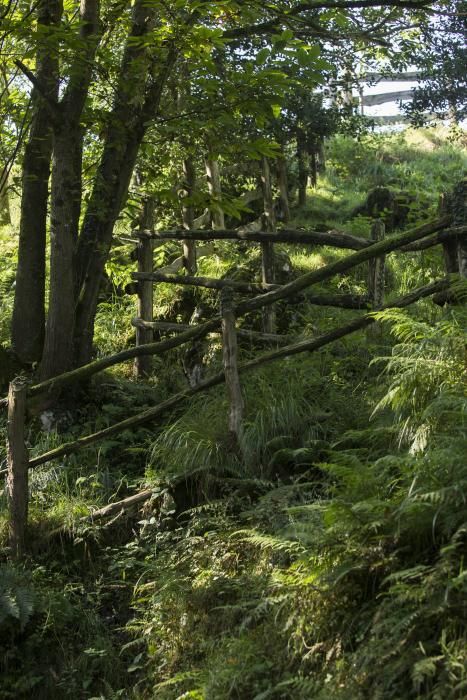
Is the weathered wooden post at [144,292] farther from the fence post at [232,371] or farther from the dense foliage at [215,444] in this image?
the fence post at [232,371]

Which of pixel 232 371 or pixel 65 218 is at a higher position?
pixel 65 218

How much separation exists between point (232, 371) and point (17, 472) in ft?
5.85

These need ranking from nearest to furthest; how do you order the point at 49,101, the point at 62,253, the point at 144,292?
the point at 49,101, the point at 62,253, the point at 144,292

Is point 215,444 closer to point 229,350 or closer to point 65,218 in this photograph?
point 229,350

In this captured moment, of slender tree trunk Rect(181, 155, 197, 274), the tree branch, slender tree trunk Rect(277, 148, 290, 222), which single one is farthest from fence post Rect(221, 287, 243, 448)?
slender tree trunk Rect(277, 148, 290, 222)

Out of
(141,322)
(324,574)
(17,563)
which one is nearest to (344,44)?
(141,322)

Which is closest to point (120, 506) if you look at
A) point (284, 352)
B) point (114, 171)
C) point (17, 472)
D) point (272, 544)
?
point (17, 472)

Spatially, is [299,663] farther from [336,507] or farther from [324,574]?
[336,507]

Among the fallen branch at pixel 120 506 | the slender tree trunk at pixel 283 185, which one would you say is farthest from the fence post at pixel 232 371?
the slender tree trunk at pixel 283 185

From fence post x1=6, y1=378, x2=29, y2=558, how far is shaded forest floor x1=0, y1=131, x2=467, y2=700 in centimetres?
15

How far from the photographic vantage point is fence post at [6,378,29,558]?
6.19 m

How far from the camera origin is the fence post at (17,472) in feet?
20.3

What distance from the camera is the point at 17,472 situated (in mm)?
6234

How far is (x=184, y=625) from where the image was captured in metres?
4.74
